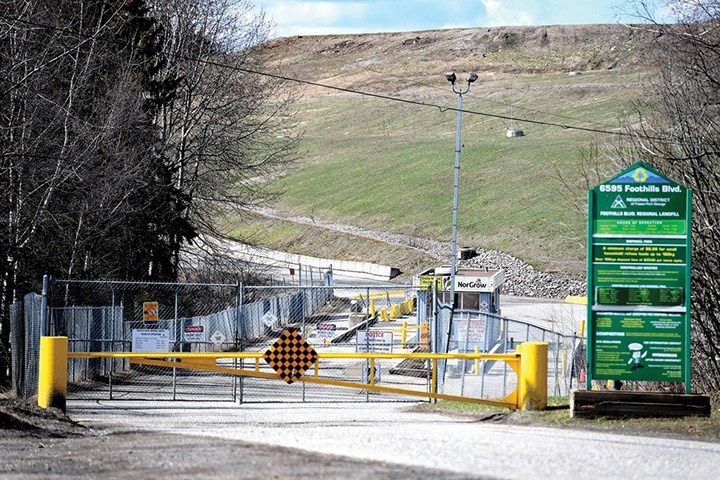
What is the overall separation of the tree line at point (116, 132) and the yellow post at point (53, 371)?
7.71 metres

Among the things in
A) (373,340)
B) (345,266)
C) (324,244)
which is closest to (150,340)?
(373,340)

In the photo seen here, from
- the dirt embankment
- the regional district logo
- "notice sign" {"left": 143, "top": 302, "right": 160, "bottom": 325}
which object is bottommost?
"notice sign" {"left": 143, "top": 302, "right": 160, "bottom": 325}

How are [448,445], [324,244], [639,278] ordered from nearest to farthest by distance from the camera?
[448,445], [639,278], [324,244]

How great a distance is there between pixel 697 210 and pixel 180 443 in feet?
38.5

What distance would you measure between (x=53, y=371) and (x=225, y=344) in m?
12.1

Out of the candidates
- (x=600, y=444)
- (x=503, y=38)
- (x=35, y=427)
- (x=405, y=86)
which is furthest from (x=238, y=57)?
(x=503, y=38)

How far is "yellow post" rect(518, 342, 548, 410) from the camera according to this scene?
15.1 m

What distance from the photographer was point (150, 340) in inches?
837

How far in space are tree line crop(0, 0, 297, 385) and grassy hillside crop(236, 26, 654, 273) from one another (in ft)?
39.6

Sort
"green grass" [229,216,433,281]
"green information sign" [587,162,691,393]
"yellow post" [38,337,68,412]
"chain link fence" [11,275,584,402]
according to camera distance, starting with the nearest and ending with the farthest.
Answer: "green information sign" [587,162,691,393] → "yellow post" [38,337,68,412] → "chain link fence" [11,275,584,402] → "green grass" [229,216,433,281]

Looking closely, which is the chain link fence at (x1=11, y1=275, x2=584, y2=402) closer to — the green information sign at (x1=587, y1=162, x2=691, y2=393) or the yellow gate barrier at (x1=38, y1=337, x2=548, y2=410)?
the yellow gate barrier at (x1=38, y1=337, x2=548, y2=410)

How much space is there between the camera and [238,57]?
40.2 metres

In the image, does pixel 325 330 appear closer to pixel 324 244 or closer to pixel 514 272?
pixel 514 272

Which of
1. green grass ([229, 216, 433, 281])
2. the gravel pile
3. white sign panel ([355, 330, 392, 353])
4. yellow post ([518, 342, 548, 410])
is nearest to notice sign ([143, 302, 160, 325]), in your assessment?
white sign panel ([355, 330, 392, 353])
